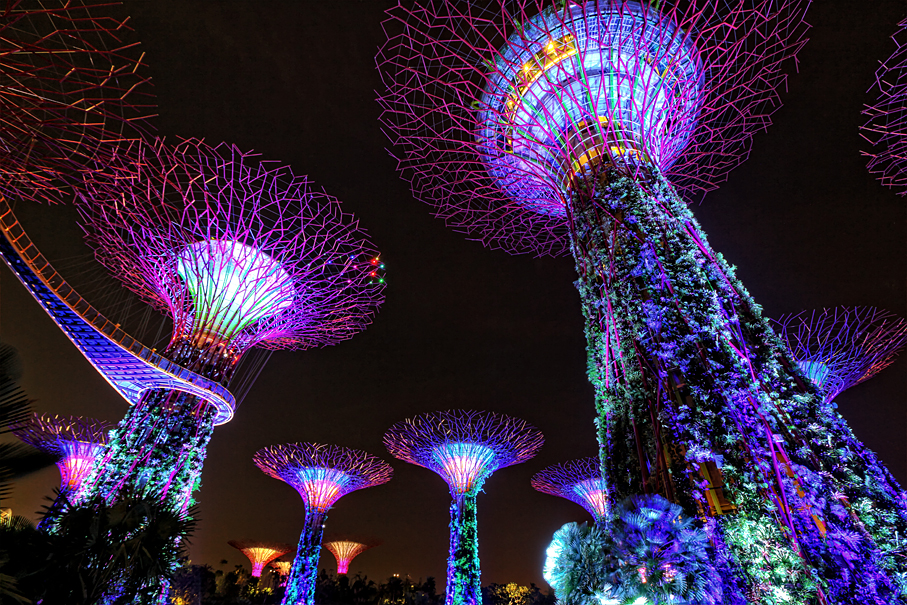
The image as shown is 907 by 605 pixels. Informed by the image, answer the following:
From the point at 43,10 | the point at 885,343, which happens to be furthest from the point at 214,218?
the point at 885,343

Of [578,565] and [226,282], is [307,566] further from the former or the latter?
[578,565]

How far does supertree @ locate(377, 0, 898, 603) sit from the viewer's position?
206 inches

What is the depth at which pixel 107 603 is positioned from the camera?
729 centimetres

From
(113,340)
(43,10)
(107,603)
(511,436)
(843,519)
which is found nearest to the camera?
(43,10)

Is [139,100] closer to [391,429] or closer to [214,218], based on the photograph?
[214,218]

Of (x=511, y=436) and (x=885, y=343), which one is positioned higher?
(x=885, y=343)

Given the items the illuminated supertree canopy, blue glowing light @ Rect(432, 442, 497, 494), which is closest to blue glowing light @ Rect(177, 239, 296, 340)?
the illuminated supertree canopy

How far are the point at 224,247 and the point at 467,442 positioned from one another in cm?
1487

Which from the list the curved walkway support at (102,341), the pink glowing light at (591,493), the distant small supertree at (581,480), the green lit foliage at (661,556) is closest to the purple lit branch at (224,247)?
the curved walkway support at (102,341)

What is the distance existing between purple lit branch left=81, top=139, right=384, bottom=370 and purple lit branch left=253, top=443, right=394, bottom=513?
12456 millimetres

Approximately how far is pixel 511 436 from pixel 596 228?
15.6m

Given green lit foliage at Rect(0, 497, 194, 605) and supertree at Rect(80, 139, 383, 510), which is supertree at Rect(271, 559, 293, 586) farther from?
green lit foliage at Rect(0, 497, 194, 605)

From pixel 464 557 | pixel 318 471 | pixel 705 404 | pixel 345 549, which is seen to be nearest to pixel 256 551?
pixel 345 549

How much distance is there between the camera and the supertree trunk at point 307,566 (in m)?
20.0
